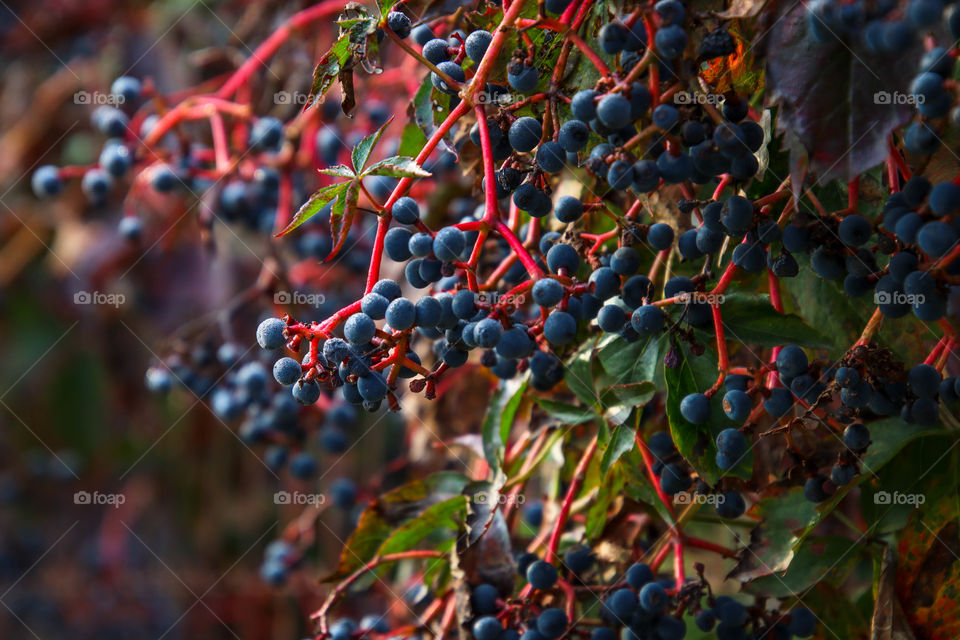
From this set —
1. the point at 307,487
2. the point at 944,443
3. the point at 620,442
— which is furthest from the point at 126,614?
the point at 944,443

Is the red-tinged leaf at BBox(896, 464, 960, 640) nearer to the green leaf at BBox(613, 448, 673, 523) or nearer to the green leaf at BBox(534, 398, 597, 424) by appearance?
the green leaf at BBox(613, 448, 673, 523)

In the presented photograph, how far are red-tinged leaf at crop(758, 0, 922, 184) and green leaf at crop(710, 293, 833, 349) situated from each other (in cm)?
21

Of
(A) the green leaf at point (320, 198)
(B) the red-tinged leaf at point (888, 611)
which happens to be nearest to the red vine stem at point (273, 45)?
(A) the green leaf at point (320, 198)

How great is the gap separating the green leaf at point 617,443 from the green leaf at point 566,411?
0.09 metres

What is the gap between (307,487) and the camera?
111 inches

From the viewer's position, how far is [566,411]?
1193 mm

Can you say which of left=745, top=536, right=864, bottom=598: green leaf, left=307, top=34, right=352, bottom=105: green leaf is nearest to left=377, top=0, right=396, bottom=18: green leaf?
left=307, top=34, right=352, bottom=105: green leaf

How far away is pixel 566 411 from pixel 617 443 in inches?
5.4

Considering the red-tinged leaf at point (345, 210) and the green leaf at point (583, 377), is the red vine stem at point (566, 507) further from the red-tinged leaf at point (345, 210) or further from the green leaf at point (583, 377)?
the red-tinged leaf at point (345, 210)

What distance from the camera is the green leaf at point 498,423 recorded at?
131cm

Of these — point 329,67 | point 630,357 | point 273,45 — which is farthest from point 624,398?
point 273,45

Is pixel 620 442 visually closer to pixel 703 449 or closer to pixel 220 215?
pixel 703 449

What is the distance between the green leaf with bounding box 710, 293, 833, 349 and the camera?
3.26 feet

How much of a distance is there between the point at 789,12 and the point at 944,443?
62 centimetres
